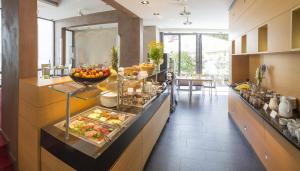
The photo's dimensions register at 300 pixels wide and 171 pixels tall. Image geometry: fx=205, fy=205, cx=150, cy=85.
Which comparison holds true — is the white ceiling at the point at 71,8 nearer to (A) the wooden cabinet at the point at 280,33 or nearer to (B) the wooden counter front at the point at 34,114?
(B) the wooden counter front at the point at 34,114

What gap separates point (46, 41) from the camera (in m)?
8.29

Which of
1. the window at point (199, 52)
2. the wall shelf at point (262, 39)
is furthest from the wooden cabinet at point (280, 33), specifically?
the window at point (199, 52)

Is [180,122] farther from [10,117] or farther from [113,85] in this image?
[10,117]

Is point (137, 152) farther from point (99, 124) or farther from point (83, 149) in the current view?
point (83, 149)

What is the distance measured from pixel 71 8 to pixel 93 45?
12.4 feet

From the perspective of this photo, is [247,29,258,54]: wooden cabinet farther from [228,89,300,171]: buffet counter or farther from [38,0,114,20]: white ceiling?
[38,0,114,20]: white ceiling

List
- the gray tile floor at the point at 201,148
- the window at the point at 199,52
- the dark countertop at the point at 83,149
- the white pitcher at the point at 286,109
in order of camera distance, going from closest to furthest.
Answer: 1. the dark countertop at the point at 83,149
2. the white pitcher at the point at 286,109
3. the gray tile floor at the point at 201,148
4. the window at the point at 199,52

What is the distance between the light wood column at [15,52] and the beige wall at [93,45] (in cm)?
774

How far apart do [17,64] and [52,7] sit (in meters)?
4.92

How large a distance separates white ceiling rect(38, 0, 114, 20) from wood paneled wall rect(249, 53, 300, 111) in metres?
4.46

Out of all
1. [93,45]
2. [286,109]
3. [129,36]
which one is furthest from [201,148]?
[93,45]

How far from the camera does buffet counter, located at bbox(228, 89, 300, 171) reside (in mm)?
1916

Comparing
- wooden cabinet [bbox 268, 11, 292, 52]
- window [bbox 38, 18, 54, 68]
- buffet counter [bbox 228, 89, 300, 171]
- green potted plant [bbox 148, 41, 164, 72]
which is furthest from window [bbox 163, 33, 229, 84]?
wooden cabinet [bbox 268, 11, 292, 52]

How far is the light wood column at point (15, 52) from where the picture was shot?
204cm
